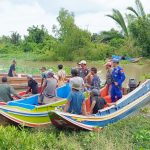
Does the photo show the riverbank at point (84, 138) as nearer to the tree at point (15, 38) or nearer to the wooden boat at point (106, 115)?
the wooden boat at point (106, 115)

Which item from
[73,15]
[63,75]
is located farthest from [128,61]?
[63,75]

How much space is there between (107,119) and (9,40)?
6210 cm

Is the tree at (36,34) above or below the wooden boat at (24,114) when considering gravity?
above

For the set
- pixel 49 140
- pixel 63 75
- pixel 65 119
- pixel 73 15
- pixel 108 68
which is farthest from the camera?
pixel 73 15

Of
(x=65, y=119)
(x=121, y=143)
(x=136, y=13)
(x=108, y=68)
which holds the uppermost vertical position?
(x=136, y=13)

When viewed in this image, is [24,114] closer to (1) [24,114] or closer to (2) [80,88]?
(1) [24,114]

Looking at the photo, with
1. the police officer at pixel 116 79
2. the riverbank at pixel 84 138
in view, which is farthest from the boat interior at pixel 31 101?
the police officer at pixel 116 79

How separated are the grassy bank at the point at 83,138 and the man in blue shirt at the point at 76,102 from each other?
1.66 feet

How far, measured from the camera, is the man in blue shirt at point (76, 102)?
28.7ft

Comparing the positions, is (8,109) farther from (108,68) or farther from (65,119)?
(108,68)

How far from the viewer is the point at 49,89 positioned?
33.9ft

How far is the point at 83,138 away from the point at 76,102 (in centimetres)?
85

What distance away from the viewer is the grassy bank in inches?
266

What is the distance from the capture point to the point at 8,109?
365 inches
